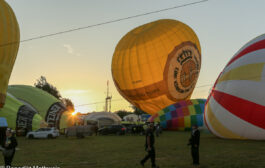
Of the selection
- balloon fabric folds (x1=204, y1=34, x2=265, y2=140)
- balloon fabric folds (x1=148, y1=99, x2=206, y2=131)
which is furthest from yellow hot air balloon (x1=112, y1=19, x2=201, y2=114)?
balloon fabric folds (x1=204, y1=34, x2=265, y2=140)

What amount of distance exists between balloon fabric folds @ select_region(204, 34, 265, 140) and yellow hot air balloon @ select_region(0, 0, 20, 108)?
51.4 feet

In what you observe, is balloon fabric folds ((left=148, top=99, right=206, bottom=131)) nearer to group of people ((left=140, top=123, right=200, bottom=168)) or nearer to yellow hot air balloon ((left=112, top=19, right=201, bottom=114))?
yellow hot air balloon ((left=112, top=19, right=201, bottom=114))

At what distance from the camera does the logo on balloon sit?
32781 millimetres

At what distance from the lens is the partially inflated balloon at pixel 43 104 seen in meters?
32.0

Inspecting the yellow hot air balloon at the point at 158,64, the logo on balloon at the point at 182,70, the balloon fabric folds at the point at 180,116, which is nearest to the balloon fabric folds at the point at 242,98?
the balloon fabric folds at the point at 180,116

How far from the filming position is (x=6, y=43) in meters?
23.1

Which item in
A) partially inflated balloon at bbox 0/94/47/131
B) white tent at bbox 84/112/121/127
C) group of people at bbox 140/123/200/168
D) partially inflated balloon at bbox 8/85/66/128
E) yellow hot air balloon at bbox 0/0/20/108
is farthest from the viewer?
white tent at bbox 84/112/121/127

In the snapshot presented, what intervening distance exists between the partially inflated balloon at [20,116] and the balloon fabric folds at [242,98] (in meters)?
17.1

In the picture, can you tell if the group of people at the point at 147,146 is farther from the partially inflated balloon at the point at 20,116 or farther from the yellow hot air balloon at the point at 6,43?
the partially inflated balloon at the point at 20,116

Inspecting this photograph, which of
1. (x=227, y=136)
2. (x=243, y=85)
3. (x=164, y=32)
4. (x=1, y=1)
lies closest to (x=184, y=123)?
(x=164, y=32)

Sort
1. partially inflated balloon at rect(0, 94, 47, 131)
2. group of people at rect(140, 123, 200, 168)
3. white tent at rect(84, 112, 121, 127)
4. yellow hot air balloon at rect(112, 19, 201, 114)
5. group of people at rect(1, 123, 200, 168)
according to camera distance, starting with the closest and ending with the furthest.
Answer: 1. group of people at rect(1, 123, 200, 168)
2. group of people at rect(140, 123, 200, 168)
3. partially inflated balloon at rect(0, 94, 47, 131)
4. yellow hot air balloon at rect(112, 19, 201, 114)
5. white tent at rect(84, 112, 121, 127)

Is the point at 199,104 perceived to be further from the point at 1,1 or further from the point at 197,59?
the point at 1,1

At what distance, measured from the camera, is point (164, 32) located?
3350 centimetres

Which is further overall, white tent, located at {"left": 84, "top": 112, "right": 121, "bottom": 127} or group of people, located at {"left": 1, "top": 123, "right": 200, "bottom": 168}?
white tent, located at {"left": 84, "top": 112, "right": 121, "bottom": 127}
